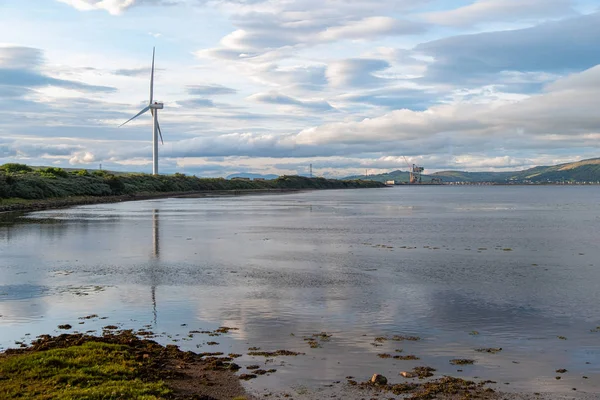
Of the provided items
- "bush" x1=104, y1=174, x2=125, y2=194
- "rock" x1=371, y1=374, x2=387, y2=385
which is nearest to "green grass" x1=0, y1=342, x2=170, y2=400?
"rock" x1=371, y1=374, x2=387, y2=385

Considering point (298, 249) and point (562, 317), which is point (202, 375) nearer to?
point (562, 317)

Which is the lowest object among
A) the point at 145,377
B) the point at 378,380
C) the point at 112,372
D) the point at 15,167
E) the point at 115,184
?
the point at 378,380

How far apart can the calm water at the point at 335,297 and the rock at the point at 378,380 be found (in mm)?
432

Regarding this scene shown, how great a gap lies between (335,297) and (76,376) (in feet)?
43.6

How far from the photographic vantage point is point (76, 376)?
42.1ft

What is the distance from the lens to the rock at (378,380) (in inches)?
536

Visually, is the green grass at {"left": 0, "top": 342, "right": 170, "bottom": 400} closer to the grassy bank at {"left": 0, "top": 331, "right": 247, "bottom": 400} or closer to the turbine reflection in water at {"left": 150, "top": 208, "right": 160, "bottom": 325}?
the grassy bank at {"left": 0, "top": 331, "right": 247, "bottom": 400}

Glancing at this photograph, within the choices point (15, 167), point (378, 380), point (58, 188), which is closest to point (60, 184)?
point (58, 188)

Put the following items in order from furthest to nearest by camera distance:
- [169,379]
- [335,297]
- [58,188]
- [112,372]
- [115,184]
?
[115,184] < [58,188] < [335,297] < [169,379] < [112,372]

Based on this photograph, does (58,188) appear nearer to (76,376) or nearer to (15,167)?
(15,167)

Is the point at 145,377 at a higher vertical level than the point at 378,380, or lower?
higher

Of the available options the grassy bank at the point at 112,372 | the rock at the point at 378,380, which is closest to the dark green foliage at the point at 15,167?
the grassy bank at the point at 112,372

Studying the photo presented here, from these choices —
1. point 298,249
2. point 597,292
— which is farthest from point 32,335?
point 298,249

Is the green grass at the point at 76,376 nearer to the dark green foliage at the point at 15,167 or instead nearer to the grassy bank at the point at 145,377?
the grassy bank at the point at 145,377
